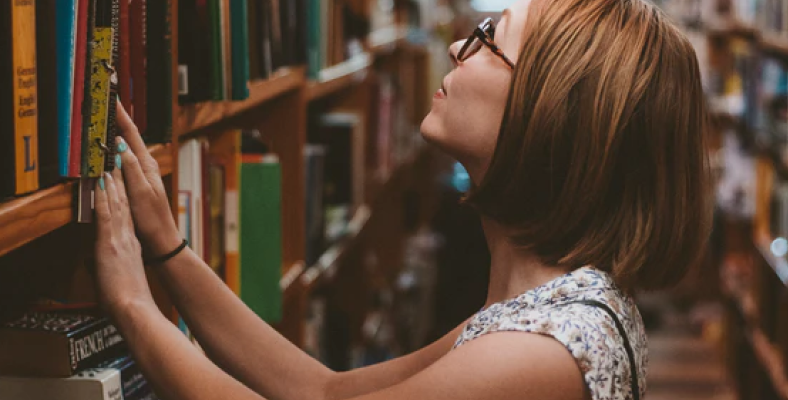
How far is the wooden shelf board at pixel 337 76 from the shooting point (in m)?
2.24

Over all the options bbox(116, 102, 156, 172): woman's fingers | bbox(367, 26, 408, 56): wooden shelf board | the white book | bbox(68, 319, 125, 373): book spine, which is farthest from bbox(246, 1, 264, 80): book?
bbox(367, 26, 408, 56): wooden shelf board

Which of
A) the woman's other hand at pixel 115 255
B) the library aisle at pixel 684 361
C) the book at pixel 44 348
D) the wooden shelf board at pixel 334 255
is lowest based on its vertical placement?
the library aisle at pixel 684 361

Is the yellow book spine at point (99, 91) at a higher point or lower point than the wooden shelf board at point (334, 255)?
higher

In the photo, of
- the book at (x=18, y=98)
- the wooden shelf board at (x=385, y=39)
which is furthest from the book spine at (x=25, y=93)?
the wooden shelf board at (x=385, y=39)

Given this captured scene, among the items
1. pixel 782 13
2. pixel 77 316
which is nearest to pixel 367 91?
pixel 782 13

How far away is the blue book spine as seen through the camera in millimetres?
852

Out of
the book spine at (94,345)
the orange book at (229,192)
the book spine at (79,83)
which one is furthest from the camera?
the orange book at (229,192)

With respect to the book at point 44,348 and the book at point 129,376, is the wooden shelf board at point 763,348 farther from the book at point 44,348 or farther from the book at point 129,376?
the book at point 44,348

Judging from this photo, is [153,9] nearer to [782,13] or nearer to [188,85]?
[188,85]

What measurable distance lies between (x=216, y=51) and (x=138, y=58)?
0.28 m

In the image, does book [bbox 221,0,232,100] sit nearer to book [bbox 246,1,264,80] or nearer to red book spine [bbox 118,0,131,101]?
book [bbox 246,1,264,80]

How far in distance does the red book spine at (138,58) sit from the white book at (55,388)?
31 cm

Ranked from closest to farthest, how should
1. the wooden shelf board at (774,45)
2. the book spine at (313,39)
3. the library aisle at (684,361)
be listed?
the book spine at (313,39)
the wooden shelf board at (774,45)
the library aisle at (684,361)

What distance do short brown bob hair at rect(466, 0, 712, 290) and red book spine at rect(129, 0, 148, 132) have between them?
0.41 m
